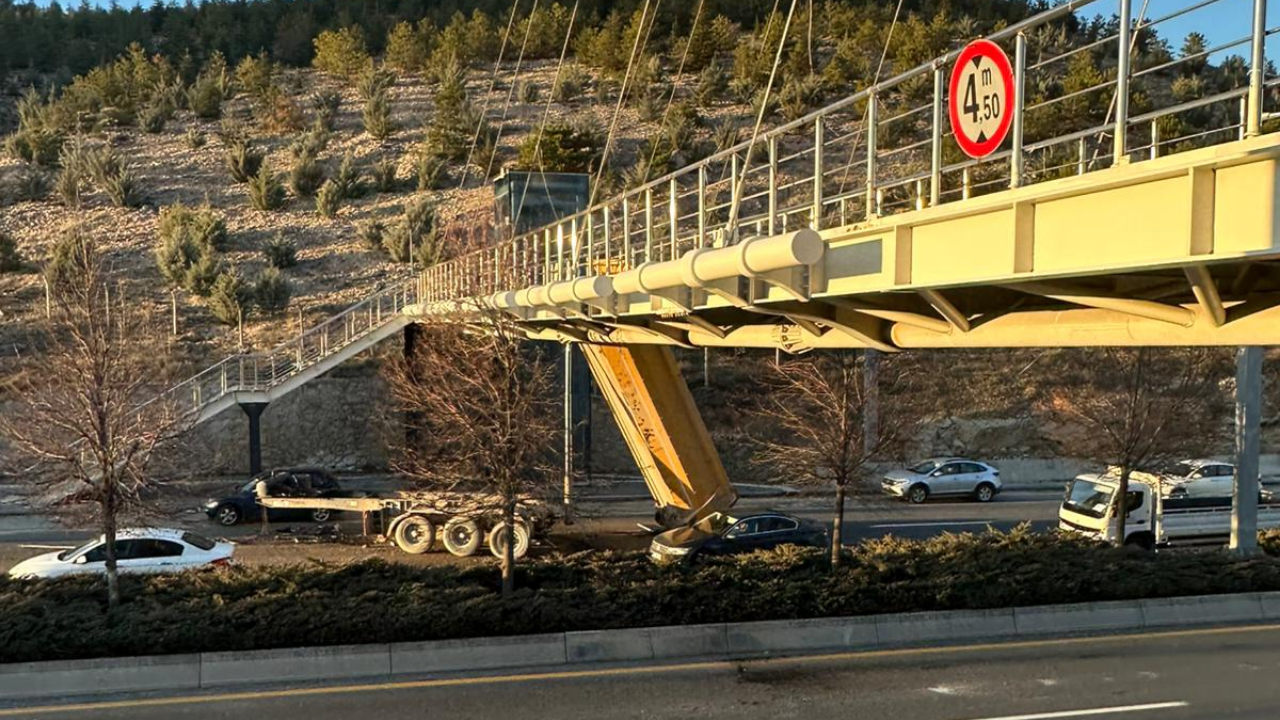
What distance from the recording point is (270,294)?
37562mm

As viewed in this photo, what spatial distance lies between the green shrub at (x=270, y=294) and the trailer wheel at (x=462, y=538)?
21.9m

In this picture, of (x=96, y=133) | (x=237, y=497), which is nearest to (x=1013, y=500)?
(x=237, y=497)

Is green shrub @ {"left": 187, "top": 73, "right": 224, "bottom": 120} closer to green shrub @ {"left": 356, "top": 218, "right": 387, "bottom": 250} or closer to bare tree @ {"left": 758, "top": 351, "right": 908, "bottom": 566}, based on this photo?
green shrub @ {"left": 356, "top": 218, "right": 387, "bottom": 250}

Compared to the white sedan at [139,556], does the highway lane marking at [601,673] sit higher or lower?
lower

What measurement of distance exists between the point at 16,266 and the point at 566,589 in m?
36.4

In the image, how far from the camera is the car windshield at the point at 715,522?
18266mm

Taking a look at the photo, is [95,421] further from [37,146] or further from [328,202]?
[37,146]

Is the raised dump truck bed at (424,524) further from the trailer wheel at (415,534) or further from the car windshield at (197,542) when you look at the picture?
the car windshield at (197,542)

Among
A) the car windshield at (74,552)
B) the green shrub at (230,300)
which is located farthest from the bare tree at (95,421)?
the green shrub at (230,300)

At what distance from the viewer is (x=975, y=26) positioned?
226ft

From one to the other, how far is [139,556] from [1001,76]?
588 inches

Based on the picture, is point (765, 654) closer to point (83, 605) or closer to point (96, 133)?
point (83, 605)

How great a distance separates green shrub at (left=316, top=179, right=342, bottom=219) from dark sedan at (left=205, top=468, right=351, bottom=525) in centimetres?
2905

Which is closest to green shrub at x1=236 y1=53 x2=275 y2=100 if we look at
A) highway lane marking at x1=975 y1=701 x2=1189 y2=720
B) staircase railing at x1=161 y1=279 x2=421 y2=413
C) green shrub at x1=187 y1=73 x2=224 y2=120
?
green shrub at x1=187 y1=73 x2=224 y2=120
